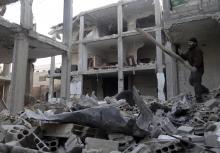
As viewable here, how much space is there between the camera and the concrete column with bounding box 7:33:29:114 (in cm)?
1012

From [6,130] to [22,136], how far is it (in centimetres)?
30

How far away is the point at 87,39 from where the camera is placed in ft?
71.2

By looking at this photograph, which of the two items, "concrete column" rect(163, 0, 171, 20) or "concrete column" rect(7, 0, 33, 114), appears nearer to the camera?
"concrete column" rect(7, 0, 33, 114)

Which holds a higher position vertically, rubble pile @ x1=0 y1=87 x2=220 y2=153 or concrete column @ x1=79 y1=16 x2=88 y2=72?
concrete column @ x1=79 y1=16 x2=88 y2=72

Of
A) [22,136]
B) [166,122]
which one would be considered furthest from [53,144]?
[166,122]

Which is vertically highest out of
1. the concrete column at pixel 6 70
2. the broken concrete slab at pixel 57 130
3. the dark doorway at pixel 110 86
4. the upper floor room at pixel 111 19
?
the upper floor room at pixel 111 19

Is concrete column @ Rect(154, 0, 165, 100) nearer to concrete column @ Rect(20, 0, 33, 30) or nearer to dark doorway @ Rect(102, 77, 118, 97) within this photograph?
dark doorway @ Rect(102, 77, 118, 97)

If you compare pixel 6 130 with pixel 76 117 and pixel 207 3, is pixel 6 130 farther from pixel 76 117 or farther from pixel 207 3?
pixel 207 3

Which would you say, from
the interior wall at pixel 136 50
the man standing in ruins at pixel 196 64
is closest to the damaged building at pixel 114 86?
the interior wall at pixel 136 50

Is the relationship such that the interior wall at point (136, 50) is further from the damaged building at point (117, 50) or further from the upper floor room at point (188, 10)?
the upper floor room at point (188, 10)

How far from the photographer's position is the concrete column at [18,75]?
10.1 metres

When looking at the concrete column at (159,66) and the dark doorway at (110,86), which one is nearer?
the concrete column at (159,66)

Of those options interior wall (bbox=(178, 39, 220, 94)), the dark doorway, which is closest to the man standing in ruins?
interior wall (bbox=(178, 39, 220, 94))

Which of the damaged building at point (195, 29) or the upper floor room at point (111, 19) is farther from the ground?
the upper floor room at point (111, 19)
